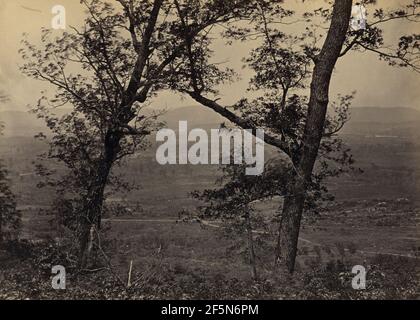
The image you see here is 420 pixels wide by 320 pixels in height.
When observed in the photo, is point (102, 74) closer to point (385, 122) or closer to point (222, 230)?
point (222, 230)

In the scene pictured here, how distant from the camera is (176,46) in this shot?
1252 centimetres

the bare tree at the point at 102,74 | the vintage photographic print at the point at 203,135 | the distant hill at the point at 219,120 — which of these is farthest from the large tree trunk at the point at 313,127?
the distant hill at the point at 219,120

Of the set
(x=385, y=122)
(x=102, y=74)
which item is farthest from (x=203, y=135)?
(x=385, y=122)

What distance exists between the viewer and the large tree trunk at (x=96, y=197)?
1254cm

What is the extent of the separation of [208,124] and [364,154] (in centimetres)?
850

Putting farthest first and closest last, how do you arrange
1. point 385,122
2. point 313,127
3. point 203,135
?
point 385,122 < point 203,135 < point 313,127

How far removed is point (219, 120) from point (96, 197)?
961cm

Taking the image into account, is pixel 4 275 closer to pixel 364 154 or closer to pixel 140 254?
pixel 140 254

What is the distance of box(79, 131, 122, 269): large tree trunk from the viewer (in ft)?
41.1

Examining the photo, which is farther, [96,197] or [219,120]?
[219,120]

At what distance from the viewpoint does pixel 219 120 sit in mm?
21234

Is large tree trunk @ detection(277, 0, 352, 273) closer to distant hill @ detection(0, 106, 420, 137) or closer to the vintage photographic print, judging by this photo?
the vintage photographic print

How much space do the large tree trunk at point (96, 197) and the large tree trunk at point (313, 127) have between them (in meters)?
4.65

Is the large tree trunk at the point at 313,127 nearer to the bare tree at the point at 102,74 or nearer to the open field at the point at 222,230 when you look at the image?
the open field at the point at 222,230
